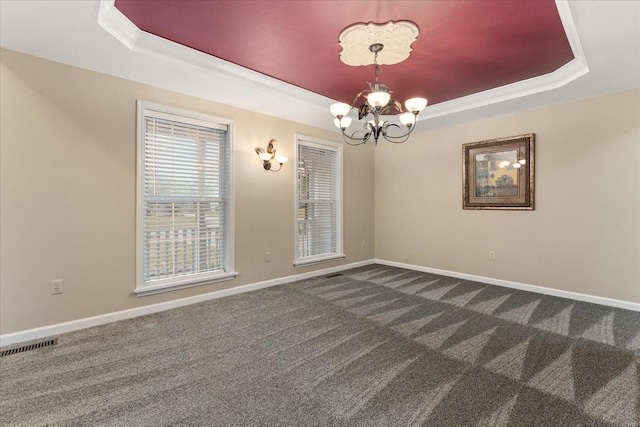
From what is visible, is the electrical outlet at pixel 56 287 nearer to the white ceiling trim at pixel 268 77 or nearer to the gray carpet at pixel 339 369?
the gray carpet at pixel 339 369

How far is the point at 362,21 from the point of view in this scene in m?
2.26

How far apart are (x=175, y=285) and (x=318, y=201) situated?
100 inches

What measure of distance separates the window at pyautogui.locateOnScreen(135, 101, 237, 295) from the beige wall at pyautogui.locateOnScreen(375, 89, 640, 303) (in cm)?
335

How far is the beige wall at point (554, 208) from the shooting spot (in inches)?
132

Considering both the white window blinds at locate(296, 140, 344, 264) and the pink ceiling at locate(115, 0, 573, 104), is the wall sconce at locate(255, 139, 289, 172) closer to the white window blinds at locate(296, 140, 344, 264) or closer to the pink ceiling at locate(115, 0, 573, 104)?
the white window blinds at locate(296, 140, 344, 264)

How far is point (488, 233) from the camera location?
4434 mm

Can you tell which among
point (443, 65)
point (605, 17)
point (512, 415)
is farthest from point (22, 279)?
point (605, 17)

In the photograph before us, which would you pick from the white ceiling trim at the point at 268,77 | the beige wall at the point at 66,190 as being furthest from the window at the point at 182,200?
the white ceiling trim at the point at 268,77

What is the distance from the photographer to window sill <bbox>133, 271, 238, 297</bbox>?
3166 mm

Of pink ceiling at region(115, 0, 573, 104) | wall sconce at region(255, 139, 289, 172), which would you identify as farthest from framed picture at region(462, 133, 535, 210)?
wall sconce at region(255, 139, 289, 172)

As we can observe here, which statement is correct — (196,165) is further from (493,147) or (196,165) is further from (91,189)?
(493,147)

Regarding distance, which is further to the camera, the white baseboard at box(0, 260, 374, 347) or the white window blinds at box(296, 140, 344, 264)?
the white window blinds at box(296, 140, 344, 264)

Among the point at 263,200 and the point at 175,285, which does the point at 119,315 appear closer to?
the point at 175,285

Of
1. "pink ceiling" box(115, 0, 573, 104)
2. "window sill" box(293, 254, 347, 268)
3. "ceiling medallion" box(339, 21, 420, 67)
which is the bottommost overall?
"window sill" box(293, 254, 347, 268)
